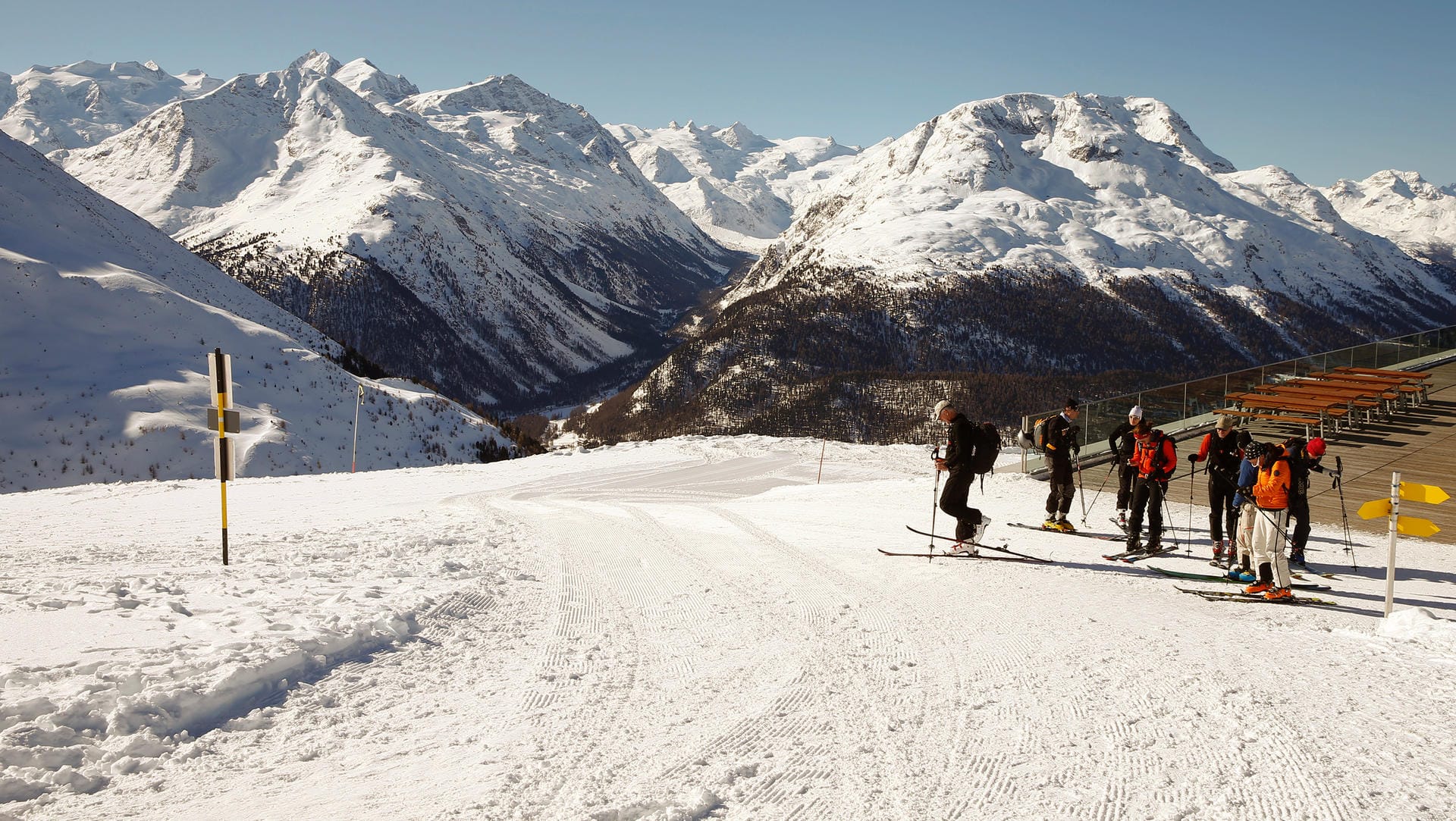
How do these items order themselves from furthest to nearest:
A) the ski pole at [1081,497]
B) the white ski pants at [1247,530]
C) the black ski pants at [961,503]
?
the ski pole at [1081,497] → the black ski pants at [961,503] → the white ski pants at [1247,530]

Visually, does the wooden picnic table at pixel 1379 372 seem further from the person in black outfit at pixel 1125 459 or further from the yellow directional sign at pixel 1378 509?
the yellow directional sign at pixel 1378 509

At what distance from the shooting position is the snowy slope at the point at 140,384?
3250 cm

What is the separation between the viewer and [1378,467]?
58.0ft

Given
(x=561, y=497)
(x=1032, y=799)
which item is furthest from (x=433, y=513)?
(x=1032, y=799)

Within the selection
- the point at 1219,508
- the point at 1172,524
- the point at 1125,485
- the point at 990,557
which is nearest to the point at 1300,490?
the point at 1219,508

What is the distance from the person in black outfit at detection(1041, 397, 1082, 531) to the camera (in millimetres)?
13234

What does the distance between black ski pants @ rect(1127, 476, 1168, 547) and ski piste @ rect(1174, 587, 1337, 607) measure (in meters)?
2.36

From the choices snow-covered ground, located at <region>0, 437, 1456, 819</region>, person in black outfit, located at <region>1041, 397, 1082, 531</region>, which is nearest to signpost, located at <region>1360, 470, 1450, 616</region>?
snow-covered ground, located at <region>0, 437, 1456, 819</region>

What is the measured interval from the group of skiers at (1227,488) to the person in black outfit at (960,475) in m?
0.01

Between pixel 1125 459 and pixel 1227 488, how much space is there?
5.54 feet

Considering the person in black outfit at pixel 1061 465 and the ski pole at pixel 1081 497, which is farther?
the ski pole at pixel 1081 497

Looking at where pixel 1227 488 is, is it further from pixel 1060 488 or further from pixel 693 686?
pixel 693 686

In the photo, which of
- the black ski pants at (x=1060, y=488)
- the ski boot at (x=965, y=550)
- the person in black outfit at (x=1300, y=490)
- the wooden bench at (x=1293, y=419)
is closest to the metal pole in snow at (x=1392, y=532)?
the person in black outfit at (x=1300, y=490)

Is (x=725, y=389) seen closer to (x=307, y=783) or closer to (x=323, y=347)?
(x=323, y=347)
